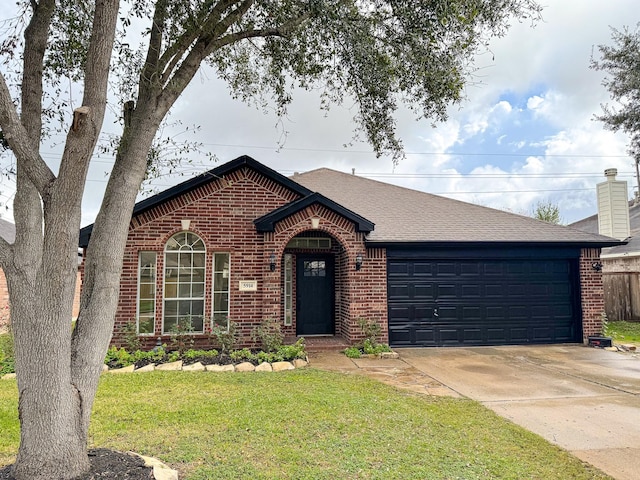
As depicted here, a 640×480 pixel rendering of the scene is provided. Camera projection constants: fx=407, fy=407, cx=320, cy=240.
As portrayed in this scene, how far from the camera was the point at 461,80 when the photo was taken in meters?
5.18

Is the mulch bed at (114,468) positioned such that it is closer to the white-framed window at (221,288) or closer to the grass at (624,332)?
the white-framed window at (221,288)

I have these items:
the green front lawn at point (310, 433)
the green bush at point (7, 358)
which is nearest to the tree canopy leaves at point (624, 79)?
the green front lawn at point (310, 433)

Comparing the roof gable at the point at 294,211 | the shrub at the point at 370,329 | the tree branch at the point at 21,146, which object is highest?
the roof gable at the point at 294,211

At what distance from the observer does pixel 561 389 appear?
643cm

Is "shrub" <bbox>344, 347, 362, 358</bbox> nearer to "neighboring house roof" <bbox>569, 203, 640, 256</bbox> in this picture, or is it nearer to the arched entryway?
the arched entryway

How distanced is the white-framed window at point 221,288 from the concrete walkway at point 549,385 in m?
2.44

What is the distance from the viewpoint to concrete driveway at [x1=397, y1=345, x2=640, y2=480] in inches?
171

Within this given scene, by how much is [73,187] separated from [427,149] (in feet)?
119

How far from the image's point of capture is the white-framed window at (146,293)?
8992mm

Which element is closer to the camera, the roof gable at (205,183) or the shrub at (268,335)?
the shrub at (268,335)

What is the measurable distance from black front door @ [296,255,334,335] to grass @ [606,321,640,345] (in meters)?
7.81

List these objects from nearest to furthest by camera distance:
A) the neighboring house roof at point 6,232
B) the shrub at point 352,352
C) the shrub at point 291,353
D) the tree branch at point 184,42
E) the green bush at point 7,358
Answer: the tree branch at point 184,42 < the green bush at point 7,358 < the shrub at point 291,353 < the shrub at point 352,352 < the neighboring house roof at point 6,232

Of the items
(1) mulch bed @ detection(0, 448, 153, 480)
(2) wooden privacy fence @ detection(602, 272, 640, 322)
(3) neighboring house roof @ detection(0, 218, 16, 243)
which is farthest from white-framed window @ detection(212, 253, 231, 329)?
(2) wooden privacy fence @ detection(602, 272, 640, 322)

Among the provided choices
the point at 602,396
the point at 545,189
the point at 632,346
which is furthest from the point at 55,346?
the point at 545,189
